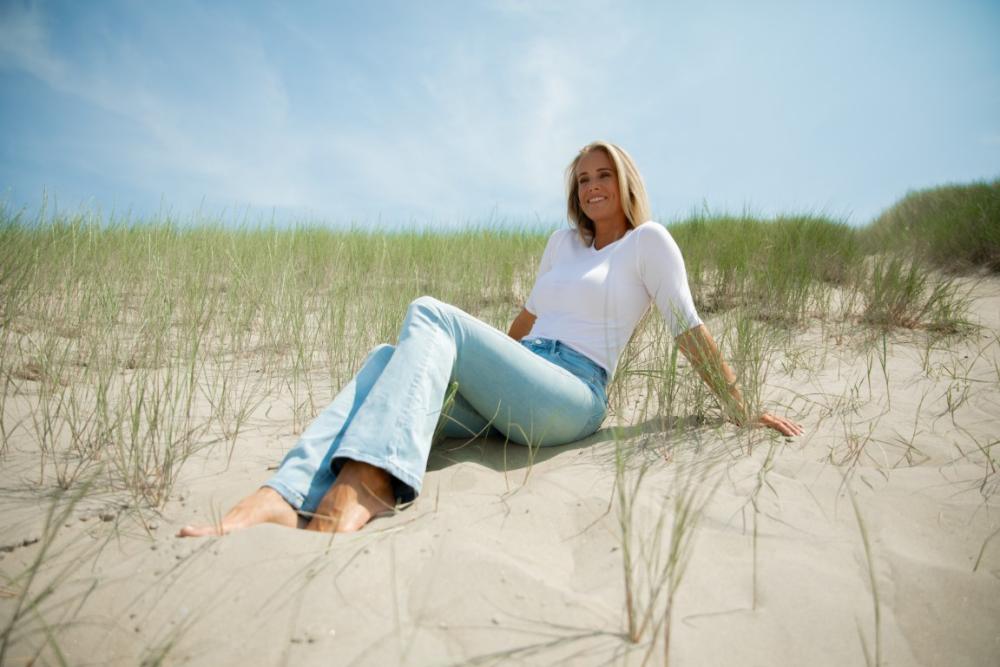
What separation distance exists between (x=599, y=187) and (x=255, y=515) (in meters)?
1.61

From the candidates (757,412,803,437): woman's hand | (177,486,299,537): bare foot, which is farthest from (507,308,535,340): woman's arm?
(177,486,299,537): bare foot

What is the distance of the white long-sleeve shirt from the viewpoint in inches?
68.5

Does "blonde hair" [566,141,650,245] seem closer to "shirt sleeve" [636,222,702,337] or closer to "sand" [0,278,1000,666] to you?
"shirt sleeve" [636,222,702,337]

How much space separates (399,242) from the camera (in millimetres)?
4848

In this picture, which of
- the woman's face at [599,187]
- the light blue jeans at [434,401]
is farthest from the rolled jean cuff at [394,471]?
the woman's face at [599,187]

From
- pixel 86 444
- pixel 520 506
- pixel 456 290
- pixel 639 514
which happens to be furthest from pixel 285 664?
pixel 456 290

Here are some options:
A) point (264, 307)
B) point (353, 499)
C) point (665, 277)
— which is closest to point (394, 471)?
point (353, 499)

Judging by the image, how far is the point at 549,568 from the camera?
109cm

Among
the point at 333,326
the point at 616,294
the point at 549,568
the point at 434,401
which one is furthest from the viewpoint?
the point at 333,326

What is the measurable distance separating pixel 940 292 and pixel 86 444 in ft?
14.3

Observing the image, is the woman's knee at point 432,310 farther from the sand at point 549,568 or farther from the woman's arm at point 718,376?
the woman's arm at point 718,376

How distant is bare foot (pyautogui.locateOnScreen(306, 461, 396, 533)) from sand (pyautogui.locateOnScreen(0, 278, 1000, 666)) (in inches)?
1.9

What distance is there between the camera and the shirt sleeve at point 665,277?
5.55 feet

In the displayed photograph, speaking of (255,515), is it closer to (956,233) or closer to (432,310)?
(432,310)
